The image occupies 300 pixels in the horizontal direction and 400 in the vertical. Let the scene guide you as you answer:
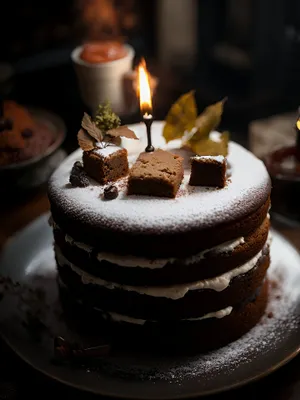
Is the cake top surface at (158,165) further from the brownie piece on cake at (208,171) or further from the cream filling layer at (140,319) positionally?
the cream filling layer at (140,319)

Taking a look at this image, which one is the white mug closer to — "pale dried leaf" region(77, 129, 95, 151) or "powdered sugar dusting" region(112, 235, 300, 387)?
"pale dried leaf" region(77, 129, 95, 151)

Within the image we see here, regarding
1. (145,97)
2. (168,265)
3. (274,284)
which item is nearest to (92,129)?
(145,97)

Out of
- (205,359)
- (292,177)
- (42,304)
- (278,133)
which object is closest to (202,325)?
(205,359)

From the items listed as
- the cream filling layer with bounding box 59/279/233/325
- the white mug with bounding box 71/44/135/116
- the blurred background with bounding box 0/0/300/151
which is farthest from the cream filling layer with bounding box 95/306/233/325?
the blurred background with bounding box 0/0/300/151

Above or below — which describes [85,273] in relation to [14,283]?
above

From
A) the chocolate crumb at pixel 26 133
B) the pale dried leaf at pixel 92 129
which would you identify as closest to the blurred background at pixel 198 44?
the chocolate crumb at pixel 26 133

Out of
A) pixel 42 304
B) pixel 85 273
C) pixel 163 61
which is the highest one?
pixel 85 273

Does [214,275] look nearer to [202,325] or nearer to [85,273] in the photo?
[202,325]

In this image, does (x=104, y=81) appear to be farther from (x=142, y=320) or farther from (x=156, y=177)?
(x=142, y=320)
